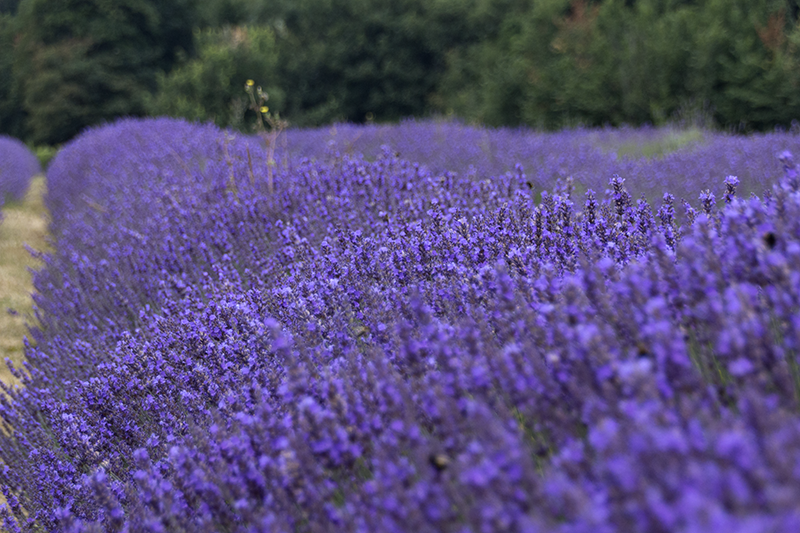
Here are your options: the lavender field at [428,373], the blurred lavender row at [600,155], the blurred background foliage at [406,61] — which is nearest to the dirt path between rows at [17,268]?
the lavender field at [428,373]

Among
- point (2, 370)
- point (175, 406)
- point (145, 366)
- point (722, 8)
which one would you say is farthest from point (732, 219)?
point (722, 8)

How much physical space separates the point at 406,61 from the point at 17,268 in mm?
14914

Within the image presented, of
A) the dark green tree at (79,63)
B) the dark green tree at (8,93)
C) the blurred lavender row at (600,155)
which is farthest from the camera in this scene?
the dark green tree at (8,93)

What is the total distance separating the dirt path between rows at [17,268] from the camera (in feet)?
16.5

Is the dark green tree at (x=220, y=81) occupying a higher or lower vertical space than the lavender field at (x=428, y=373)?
higher

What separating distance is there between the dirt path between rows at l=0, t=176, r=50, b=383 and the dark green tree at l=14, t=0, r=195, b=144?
11.0 meters

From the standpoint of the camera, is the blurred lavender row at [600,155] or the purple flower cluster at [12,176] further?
the purple flower cluster at [12,176]

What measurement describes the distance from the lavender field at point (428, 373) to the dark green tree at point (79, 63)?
17.8 m

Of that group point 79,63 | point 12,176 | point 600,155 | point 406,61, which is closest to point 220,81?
point 12,176

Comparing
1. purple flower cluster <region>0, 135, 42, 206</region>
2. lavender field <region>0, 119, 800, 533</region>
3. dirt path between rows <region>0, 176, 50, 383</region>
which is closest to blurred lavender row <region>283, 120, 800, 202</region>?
lavender field <region>0, 119, 800, 533</region>

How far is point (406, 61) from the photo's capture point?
19.3 m

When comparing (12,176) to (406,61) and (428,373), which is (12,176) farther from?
(406,61)

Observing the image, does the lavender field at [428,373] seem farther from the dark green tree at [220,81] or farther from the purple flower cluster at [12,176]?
the dark green tree at [220,81]

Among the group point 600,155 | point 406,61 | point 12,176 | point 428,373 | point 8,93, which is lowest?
point 600,155
